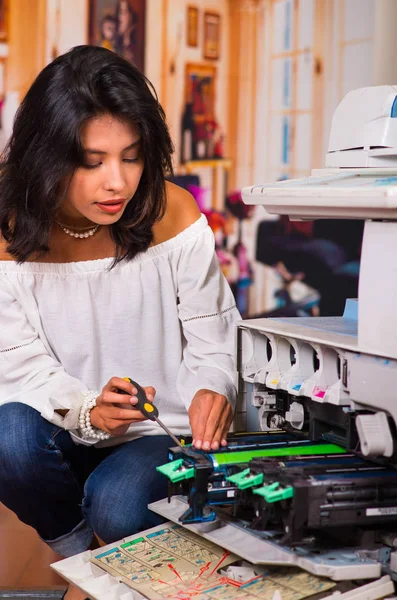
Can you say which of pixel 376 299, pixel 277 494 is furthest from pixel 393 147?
pixel 277 494

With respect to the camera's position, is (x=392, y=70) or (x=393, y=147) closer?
(x=393, y=147)

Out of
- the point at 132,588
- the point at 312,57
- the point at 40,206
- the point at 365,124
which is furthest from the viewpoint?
the point at 312,57

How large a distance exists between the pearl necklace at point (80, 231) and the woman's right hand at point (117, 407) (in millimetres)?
345

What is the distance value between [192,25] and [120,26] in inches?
12.9

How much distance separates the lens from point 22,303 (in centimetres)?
161

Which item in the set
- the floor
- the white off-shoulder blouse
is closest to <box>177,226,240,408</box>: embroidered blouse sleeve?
the white off-shoulder blouse

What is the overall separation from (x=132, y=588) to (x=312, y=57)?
292 centimetres

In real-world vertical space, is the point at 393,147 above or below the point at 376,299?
above

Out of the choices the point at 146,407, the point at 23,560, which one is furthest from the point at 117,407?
the point at 23,560

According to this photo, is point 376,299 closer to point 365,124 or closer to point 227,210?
point 365,124

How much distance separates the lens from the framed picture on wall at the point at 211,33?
3.73m

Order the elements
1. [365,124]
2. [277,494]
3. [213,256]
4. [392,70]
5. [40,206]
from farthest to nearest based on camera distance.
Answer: [392,70] → [213,256] → [40,206] → [365,124] → [277,494]

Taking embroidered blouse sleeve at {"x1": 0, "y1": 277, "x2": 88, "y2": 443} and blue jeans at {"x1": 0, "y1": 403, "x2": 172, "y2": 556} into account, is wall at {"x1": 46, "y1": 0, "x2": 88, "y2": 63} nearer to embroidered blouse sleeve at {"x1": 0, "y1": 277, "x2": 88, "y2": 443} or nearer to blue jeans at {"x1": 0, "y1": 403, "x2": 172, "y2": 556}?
embroidered blouse sleeve at {"x1": 0, "y1": 277, "x2": 88, "y2": 443}

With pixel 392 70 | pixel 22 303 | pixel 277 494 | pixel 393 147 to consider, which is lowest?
pixel 277 494
